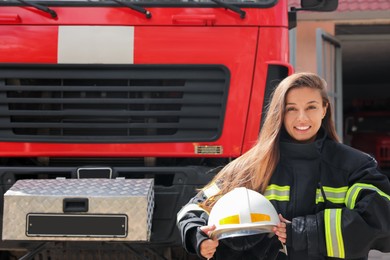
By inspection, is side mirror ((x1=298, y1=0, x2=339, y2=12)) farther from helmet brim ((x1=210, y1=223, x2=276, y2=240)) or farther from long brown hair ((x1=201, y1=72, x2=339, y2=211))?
helmet brim ((x1=210, y1=223, x2=276, y2=240))

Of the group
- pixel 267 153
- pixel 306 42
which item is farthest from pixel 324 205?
pixel 306 42

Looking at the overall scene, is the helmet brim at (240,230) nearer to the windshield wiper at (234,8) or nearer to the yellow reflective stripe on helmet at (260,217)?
the yellow reflective stripe on helmet at (260,217)

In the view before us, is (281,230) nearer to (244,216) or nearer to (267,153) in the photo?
(244,216)

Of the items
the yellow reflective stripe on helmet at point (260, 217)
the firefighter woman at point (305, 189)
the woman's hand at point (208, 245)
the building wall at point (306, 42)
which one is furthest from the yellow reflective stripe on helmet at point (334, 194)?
the building wall at point (306, 42)

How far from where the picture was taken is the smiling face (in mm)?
2322

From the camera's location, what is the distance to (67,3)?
3914 millimetres

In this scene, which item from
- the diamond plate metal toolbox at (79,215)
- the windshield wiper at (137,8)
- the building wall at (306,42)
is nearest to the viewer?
the diamond plate metal toolbox at (79,215)

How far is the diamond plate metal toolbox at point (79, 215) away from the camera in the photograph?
3.37 meters

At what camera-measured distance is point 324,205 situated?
2215 millimetres

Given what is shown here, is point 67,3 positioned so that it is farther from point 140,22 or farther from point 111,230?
point 111,230

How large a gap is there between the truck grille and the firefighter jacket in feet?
5.04

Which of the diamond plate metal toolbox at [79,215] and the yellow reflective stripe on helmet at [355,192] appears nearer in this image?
the yellow reflective stripe on helmet at [355,192]

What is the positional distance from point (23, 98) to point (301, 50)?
656 cm

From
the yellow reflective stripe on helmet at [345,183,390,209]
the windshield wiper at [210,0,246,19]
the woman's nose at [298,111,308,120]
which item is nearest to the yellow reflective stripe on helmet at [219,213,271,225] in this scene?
the yellow reflective stripe on helmet at [345,183,390,209]
